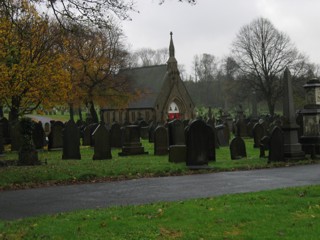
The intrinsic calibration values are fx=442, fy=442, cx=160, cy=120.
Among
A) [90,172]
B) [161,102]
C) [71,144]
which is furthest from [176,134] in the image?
[161,102]

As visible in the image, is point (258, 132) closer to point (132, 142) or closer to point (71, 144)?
point (132, 142)

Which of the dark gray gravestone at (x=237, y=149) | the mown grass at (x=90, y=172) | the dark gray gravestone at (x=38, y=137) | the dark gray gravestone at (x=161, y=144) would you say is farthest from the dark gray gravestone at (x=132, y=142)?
the dark gray gravestone at (x=38, y=137)

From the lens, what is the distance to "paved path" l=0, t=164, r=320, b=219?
333 inches

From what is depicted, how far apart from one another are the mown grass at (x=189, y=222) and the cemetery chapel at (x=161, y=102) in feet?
178

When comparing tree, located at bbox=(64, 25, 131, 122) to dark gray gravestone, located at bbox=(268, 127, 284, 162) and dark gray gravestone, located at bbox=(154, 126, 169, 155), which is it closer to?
dark gray gravestone, located at bbox=(154, 126, 169, 155)

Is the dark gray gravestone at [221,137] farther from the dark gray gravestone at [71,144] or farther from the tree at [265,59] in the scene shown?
the tree at [265,59]

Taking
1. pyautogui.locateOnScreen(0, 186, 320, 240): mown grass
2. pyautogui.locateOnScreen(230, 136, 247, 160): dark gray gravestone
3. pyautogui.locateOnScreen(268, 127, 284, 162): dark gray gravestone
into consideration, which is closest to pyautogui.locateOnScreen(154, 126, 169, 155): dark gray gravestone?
pyautogui.locateOnScreen(230, 136, 247, 160): dark gray gravestone

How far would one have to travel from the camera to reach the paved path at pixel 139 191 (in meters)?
8.47

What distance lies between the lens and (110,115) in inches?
2601

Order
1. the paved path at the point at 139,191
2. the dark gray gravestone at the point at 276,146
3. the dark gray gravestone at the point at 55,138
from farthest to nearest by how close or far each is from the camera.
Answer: the dark gray gravestone at the point at 55,138 → the dark gray gravestone at the point at 276,146 → the paved path at the point at 139,191

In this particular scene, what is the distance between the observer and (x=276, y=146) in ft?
51.3

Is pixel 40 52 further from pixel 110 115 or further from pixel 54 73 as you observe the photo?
pixel 110 115

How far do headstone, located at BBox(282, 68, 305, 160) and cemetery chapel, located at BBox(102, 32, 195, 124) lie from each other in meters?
45.7

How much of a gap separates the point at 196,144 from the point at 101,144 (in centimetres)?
485
